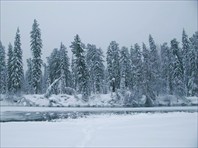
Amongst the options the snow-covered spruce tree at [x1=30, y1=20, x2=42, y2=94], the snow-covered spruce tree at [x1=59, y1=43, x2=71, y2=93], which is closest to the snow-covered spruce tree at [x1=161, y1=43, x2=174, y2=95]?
the snow-covered spruce tree at [x1=59, y1=43, x2=71, y2=93]

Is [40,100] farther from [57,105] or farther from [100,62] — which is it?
[100,62]

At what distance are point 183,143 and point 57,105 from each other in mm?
35852

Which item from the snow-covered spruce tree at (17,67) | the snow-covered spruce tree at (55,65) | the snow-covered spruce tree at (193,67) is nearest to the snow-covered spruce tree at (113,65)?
the snow-covered spruce tree at (55,65)

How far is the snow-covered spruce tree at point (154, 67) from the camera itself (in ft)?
171

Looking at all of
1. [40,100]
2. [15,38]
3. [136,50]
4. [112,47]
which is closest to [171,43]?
[136,50]

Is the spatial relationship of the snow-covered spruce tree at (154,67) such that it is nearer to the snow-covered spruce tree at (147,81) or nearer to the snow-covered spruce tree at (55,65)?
the snow-covered spruce tree at (147,81)

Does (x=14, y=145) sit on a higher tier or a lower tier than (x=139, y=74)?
lower

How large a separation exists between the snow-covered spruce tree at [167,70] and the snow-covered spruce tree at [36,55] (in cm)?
2975

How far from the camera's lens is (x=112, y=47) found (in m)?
58.6

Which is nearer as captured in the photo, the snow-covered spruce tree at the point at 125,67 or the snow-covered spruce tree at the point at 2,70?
the snow-covered spruce tree at the point at 2,70

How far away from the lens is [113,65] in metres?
56.4

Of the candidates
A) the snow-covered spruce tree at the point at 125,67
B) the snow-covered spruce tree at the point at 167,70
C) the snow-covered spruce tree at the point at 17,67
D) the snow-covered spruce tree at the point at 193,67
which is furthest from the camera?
the snow-covered spruce tree at the point at 125,67

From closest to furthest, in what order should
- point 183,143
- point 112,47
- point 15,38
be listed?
point 183,143
point 15,38
point 112,47

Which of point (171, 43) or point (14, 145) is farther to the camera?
point (171, 43)
